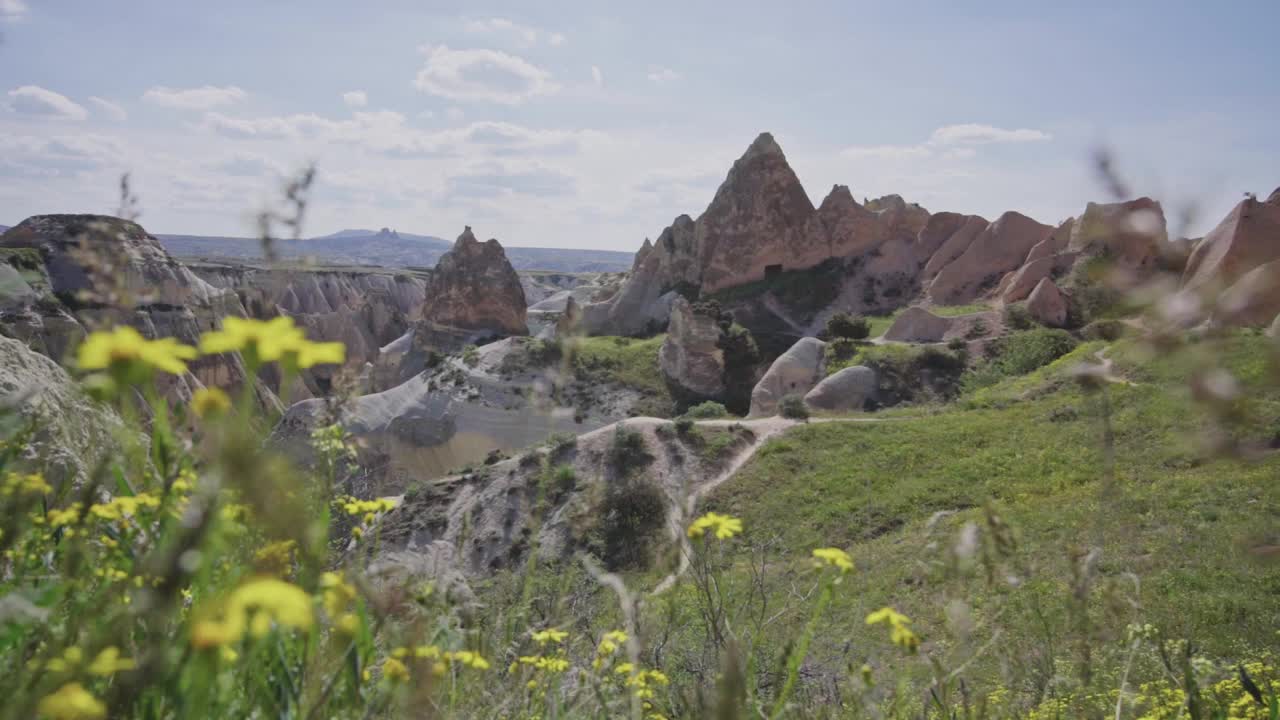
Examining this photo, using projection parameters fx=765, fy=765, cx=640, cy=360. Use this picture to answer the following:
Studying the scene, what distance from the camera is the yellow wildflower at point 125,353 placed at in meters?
1.02

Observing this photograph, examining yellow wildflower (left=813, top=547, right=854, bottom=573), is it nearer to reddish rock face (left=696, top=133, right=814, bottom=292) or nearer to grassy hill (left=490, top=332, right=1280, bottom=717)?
grassy hill (left=490, top=332, right=1280, bottom=717)

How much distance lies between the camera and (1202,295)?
1.18m

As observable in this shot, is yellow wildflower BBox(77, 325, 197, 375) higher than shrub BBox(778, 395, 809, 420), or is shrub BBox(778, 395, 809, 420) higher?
yellow wildflower BBox(77, 325, 197, 375)

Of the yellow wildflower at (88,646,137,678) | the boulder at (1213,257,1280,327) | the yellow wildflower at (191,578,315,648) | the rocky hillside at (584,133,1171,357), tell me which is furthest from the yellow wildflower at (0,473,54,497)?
the rocky hillside at (584,133,1171,357)

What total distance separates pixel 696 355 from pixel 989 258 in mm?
21184

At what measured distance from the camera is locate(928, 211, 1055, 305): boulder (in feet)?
158

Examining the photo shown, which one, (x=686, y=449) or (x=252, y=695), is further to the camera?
(x=686, y=449)

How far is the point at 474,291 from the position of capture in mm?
58406

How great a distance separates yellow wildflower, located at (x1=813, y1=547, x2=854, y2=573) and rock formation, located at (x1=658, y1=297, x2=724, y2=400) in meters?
39.7

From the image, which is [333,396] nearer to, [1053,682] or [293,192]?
[293,192]

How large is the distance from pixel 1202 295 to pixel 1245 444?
0.27 m

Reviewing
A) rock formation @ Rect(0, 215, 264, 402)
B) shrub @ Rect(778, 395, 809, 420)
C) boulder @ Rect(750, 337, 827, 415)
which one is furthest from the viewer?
boulder @ Rect(750, 337, 827, 415)

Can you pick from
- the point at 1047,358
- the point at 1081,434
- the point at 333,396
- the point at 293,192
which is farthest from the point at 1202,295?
the point at 1047,358

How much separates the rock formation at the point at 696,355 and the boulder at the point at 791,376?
4403mm
